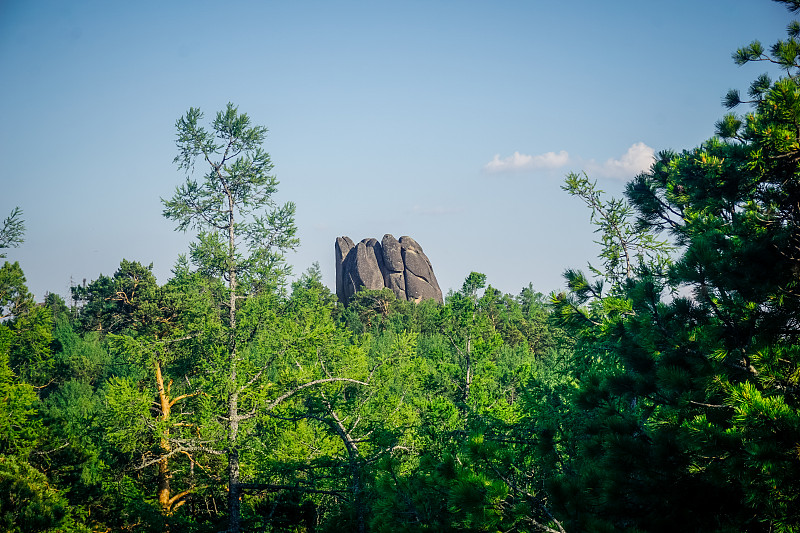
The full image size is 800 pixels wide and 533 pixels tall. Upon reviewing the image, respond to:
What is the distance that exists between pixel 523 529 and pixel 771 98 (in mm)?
3200

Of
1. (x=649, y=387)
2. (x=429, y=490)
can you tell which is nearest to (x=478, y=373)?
(x=429, y=490)

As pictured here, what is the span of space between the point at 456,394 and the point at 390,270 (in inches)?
1789

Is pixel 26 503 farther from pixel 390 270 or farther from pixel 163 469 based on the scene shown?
pixel 390 270

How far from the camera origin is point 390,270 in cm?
5816

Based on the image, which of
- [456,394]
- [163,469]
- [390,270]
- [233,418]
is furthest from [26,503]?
[390,270]

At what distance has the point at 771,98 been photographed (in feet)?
10.9

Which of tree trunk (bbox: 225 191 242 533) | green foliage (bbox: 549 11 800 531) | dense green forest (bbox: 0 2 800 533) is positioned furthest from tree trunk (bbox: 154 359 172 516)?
green foliage (bbox: 549 11 800 531)

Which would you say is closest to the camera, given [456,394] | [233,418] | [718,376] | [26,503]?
[718,376]

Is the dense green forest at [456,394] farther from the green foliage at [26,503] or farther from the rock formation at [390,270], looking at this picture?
the rock formation at [390,270]

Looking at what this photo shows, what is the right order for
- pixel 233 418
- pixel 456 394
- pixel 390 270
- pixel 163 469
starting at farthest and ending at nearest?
pixel 390 270
pixel 163 469
pixel 456 394
pixel 233 418

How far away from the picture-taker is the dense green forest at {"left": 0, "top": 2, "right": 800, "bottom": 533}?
11.0ft

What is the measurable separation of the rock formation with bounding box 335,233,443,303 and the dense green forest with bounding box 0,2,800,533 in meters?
34.7

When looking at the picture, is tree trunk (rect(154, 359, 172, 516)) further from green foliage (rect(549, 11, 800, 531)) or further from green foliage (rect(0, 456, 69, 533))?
green foliage (rect(549, 11, 800, 531))

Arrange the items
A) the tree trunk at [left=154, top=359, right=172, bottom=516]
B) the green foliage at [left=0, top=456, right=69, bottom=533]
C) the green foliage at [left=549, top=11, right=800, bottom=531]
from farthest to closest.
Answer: the tree trunk at [left=154, top=359, right=172, bottom=516], the green foliage at [left=0, top=456, right=69, bottom=533], the green foliage at [left=549, top=11, right=800, bottom=531]
